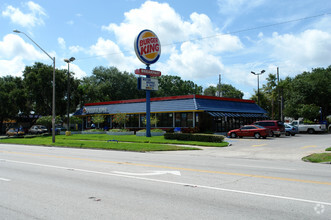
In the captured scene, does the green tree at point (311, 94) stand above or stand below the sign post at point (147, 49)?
below

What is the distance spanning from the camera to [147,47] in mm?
31672

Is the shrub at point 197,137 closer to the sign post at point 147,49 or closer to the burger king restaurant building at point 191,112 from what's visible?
the sign post at point 147,49

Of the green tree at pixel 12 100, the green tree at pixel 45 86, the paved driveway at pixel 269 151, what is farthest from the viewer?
the green tree at pixel 12 100

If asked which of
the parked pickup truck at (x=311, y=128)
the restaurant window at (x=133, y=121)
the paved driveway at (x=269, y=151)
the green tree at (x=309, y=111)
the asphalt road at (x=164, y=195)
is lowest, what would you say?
the paved driveway at (x=269, y=151)

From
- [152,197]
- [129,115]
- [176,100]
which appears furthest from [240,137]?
[152,197]

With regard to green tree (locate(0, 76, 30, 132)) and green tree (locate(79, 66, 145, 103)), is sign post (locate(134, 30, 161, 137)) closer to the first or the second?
green tree (locate(0, 76, 30, 132))

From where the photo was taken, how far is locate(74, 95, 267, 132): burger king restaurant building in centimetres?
3703

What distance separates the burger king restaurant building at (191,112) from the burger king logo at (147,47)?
826 cm

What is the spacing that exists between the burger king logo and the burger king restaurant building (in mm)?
8260

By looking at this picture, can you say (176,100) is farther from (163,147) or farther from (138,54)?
(163,147)

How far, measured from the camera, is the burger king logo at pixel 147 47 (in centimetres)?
3098

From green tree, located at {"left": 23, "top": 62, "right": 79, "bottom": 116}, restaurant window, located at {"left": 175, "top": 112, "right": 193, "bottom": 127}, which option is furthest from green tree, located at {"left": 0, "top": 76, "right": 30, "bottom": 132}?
restaurant window, located at {"left": 175, "top": 112, "right": 193, "bottom": 127}

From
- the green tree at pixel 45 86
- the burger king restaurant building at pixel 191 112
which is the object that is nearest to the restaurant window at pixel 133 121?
the burger king restaurant building at pixel 191 112

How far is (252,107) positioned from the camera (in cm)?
4472
